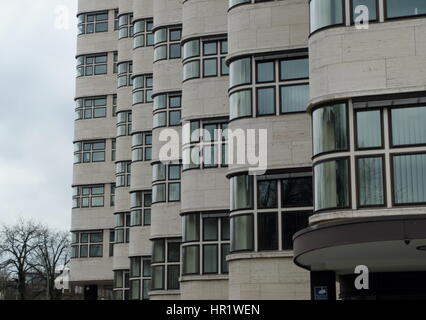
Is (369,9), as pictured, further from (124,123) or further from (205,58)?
(124,123)

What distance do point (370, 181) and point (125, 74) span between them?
2909 cm

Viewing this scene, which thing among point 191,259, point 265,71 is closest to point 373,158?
point 265,71

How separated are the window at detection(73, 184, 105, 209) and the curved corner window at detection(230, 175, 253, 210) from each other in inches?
990

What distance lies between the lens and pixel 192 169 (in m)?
27.9

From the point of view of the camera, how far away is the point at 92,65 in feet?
162

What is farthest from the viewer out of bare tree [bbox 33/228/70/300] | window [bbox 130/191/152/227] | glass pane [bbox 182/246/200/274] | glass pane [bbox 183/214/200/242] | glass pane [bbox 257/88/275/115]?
bare tree [bbox 33/228/70/300]

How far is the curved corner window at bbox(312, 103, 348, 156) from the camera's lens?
1791 centimetres

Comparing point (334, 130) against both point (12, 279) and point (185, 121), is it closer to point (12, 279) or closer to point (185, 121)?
point (185, 121)

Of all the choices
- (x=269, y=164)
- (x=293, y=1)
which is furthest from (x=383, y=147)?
(x=293, y=1)

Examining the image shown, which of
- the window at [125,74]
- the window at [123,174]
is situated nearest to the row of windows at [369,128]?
the window at [123,174]

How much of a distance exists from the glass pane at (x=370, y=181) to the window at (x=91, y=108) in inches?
1279

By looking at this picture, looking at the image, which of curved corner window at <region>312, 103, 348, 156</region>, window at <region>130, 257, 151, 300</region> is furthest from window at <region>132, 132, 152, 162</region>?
curved corner window at <region>312, 103, 348, 156</region>

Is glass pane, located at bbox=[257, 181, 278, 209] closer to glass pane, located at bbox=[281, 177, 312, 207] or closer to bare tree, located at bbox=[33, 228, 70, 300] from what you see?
glass pane, located at bbox=[281, 177, 312, 207]

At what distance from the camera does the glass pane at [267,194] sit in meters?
22.5
